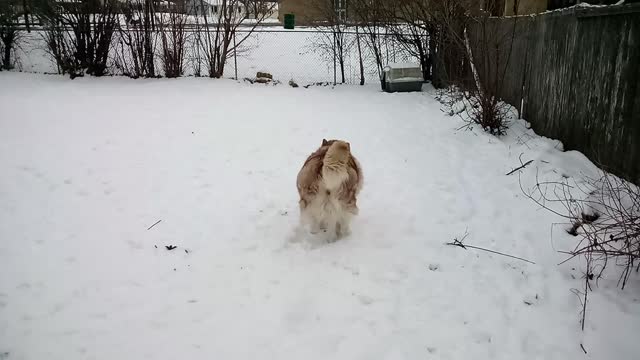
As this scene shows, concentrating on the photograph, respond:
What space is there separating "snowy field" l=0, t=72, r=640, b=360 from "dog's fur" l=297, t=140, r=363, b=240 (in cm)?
26

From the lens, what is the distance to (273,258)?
12.5 ft

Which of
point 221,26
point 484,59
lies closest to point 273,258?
point 484,59

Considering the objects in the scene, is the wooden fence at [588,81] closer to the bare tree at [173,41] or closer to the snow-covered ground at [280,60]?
the snow-covered ground at [280,60]

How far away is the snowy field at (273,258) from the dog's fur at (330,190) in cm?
26

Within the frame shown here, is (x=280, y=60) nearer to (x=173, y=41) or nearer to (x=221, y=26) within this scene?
(x=221, y=26)

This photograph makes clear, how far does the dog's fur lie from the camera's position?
3588 mm

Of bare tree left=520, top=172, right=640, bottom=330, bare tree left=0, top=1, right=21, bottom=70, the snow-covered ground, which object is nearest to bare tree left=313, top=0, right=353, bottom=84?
the snow-covered ground

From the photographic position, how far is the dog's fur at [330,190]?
3.59m

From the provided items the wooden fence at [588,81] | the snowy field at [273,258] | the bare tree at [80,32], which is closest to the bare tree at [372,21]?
the wooden fence at [588,81]

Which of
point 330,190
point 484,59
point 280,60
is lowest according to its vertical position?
point 330,190

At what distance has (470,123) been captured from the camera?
7.50 meters

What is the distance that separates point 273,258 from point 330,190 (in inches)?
31.5

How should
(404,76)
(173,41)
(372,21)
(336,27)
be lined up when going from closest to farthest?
(404,76)
(173,41)
(372,21)
(336,27)

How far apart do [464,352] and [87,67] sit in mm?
13315
